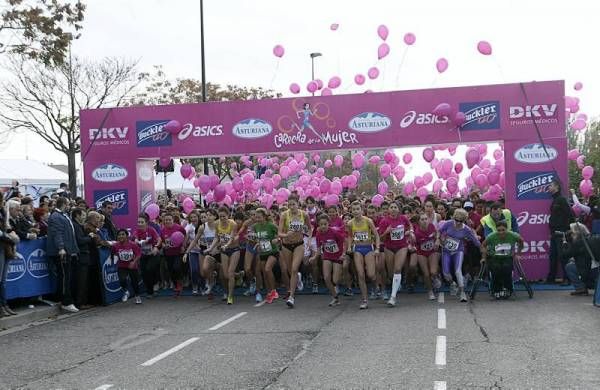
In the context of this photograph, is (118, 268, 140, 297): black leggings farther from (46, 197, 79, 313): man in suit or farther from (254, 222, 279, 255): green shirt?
(254, 222, 279, 255): green shirt

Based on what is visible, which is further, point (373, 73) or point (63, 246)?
point (373, 73)

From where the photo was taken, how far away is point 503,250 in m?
12.4

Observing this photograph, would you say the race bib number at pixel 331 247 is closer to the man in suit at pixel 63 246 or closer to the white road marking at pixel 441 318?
the white road marking at pixel 441 318

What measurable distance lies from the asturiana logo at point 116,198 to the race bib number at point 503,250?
851 centimetres

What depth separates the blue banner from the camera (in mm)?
11789

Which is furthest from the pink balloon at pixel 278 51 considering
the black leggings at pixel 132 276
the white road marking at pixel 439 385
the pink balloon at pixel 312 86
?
the white road marking at pixel 439 385

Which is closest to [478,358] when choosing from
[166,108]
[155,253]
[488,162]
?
[155,253]

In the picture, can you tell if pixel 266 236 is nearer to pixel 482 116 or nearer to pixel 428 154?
pixel 482 116

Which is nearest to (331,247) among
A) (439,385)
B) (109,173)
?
(439,385)

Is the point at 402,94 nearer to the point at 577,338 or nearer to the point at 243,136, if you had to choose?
the point at 243,136

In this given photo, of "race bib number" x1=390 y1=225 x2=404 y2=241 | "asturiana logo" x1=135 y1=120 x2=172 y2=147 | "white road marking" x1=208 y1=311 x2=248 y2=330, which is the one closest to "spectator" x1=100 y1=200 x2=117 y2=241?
"asturiana logo" x1=135 y1=120 x2=172 y2=147

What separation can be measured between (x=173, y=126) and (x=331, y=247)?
549 cm

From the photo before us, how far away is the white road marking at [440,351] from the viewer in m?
7.21

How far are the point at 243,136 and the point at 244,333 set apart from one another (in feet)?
23.3
